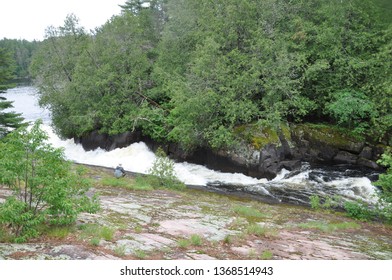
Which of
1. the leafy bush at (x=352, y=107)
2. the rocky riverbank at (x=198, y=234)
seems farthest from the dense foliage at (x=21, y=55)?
the rocky riverbank at (x=198, y=234)

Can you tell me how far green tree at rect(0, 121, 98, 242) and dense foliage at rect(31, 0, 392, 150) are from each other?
14.1 metres

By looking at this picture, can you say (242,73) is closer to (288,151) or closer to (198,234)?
(288,151)

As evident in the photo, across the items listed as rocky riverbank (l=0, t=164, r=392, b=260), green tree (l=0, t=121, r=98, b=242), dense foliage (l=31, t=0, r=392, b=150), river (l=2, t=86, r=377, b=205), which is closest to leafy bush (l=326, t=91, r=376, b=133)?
dense foliage (l=31, t=0, r=392, b=150)

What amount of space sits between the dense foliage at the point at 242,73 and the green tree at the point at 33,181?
1411cm

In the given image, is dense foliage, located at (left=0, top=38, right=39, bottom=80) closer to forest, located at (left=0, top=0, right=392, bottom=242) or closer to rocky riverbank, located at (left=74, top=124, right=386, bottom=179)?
forest, located at (left=0, top=0, right=392, bottom=242)

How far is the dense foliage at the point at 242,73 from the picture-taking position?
893 inches

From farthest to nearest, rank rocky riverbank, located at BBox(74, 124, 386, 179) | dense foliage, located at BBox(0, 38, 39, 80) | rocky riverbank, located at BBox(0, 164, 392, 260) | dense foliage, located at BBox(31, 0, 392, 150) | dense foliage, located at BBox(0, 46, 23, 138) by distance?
dense foliage, located at BBox(0, 38, 39, 80), dense foliage, located at BBox(0, 46, 23, 138), dense foliage, located at BBox(31, 0, 392, 150), rocky riverbank, located at BBox(74, 124, 386, 179), rocky riverbank, located at BBox(0, 164, 392, 260)

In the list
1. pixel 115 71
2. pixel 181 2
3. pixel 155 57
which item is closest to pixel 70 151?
pixel 115 71

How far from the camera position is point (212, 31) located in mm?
26125

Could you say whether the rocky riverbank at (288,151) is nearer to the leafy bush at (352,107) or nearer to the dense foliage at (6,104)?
the leafy bush at (352,107)

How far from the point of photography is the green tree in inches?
312

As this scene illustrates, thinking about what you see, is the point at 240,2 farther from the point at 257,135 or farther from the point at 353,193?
the point at 353,193

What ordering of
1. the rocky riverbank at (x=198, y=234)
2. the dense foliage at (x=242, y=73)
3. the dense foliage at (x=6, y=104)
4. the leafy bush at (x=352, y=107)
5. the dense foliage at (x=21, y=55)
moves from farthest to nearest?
the dense foliage at (x=21, y=55) < the dense foliage at (x=6, y=104) < the dense foliage at (x=242, y=73) < the leafy bush at (x=352, y=107) < the rocky riverbank at (x=198, y=234)

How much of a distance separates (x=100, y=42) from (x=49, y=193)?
86.0 feet
